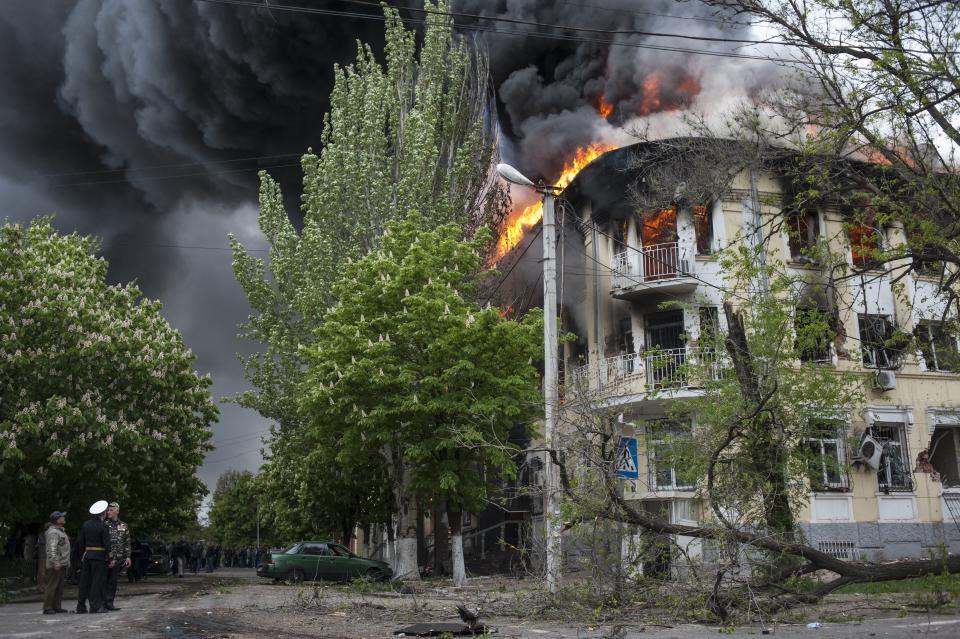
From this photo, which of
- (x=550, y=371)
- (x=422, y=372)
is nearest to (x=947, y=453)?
(x=422, y=372)

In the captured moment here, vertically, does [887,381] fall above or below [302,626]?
above

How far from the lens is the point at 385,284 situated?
23531 millimetres

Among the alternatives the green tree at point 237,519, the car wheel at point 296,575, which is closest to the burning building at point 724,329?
the car wheel at point 296,575

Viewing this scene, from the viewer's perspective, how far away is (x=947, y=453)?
2639cm

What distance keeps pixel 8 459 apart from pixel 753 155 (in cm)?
1660

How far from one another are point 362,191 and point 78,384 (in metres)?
12.2

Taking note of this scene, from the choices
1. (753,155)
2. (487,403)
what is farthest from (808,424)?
(487,403)

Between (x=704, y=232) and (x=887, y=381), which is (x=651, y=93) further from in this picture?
(x=887, y=381)

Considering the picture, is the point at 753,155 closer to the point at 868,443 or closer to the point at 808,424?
the point at 808,424

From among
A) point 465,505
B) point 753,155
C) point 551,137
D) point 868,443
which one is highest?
point 551,137

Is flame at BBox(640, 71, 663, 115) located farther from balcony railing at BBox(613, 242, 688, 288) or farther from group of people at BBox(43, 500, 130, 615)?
group of people at BBox(43, 500, 130, 615)

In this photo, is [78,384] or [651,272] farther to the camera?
[651,272]

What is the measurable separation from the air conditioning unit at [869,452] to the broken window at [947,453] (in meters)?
2.84

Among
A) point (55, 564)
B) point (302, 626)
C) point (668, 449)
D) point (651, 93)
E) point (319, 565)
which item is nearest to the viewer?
point (302, 626)
